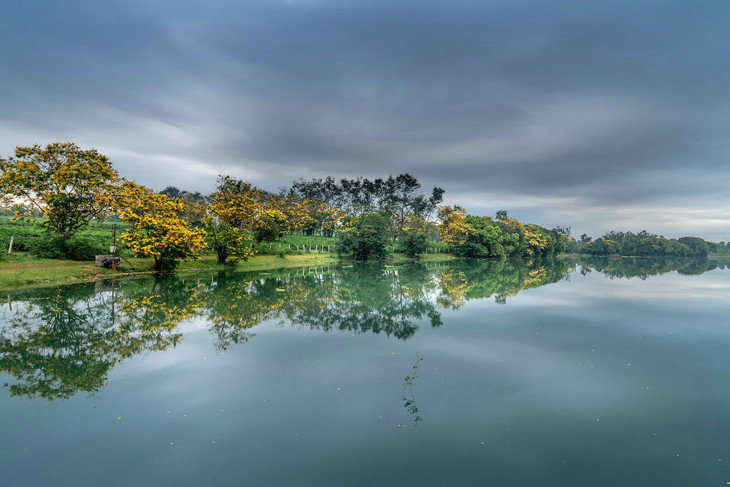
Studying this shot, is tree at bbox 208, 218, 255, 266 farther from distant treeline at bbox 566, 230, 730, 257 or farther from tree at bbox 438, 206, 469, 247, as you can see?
distant treeline at bbox 566, 230, 730, 257

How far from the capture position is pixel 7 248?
2694 cm

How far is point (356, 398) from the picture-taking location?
7.96m

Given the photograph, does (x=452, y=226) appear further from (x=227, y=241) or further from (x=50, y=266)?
(x=50, y=266)

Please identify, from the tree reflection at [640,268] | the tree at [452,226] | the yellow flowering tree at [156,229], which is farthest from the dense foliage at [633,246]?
the yellow flowering tree at [156,229]

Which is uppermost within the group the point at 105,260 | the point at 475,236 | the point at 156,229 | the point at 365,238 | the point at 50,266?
the point at 475,236

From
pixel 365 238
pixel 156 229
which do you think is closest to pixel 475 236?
pixel 365 238

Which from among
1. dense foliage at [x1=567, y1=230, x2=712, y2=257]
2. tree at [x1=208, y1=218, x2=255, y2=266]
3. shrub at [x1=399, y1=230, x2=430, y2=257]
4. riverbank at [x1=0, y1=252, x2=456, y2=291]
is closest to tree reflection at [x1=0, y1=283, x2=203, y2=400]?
riverbank at [x1=0, y1=252, x2=456, y2=291]

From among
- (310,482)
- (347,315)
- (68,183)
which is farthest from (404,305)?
(68,183)

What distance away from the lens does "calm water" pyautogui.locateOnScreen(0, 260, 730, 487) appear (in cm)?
551

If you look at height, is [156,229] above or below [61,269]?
above

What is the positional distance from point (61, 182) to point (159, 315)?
76.9 feet

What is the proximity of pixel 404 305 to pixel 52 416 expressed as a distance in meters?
15.5

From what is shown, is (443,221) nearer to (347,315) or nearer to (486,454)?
(347,315)

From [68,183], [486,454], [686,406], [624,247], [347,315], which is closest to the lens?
[486,454]
